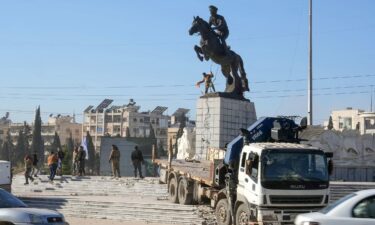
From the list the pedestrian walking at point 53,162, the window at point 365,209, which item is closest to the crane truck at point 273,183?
the window at point 365,209

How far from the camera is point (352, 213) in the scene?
9.56 meters

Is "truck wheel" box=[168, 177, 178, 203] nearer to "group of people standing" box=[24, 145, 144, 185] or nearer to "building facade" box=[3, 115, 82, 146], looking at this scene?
"group of people standing" box=[24, 145, 144, 185]

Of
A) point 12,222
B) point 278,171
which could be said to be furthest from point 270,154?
point 12,222

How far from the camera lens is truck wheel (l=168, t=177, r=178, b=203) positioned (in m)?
22.4

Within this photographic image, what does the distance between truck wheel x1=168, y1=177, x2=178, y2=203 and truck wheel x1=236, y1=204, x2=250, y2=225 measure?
6.48 meters

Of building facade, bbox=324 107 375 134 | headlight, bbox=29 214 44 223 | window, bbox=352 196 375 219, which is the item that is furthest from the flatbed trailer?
building facade, bbox=324 107 375 134

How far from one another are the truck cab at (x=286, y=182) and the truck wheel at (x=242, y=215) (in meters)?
0.17

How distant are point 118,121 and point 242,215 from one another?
144451mm

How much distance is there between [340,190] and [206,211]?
5651 mm

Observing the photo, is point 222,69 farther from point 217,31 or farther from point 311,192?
point 311,192

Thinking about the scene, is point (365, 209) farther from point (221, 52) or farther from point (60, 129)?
point (60, 129)

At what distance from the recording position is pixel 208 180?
754 inches

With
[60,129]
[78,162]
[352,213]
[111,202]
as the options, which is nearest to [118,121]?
[60,129]

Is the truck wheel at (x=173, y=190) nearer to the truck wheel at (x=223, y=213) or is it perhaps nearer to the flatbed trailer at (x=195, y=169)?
the flatbed trailer at (x=195, y=169)
